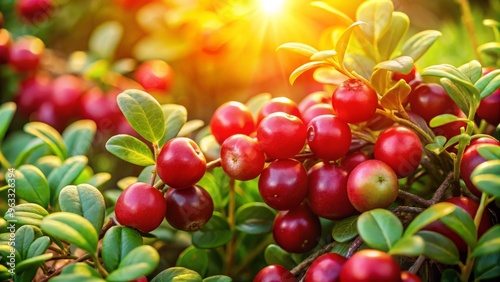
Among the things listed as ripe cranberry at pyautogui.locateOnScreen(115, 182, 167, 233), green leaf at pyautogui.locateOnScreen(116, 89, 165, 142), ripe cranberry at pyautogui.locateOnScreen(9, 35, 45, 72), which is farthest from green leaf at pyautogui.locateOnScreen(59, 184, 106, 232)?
ripe cranberry at pyautogui.locateOnScreen(9, 35, 45, 72)

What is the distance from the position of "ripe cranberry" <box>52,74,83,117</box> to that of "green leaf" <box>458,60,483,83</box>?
1293mm

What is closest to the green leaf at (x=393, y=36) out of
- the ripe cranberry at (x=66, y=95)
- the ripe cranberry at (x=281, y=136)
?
the ripe cranberry at (x=281, y=136)

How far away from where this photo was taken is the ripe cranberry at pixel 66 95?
1.74m

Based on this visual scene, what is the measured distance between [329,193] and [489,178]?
283 millimetres

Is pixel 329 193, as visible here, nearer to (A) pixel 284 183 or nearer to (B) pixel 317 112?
(A) pixel 284 183

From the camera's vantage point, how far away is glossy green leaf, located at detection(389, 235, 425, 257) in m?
0.66

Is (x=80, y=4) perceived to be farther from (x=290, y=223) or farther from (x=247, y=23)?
(x=290, y=223)

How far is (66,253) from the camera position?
942 mm

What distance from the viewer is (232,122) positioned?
3.56ft

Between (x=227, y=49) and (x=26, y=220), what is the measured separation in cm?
115

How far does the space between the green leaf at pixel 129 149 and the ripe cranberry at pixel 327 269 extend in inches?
15.0

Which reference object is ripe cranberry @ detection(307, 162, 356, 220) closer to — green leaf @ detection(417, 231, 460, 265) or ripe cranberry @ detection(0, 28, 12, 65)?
green leaf @ detection(417, 231, 460, 265)

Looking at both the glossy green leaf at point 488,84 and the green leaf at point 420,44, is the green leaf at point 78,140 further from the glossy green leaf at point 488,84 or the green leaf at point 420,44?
the glossy green leaf at point 488,84

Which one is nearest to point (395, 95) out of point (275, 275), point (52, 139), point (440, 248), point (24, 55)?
point (440, 248)
